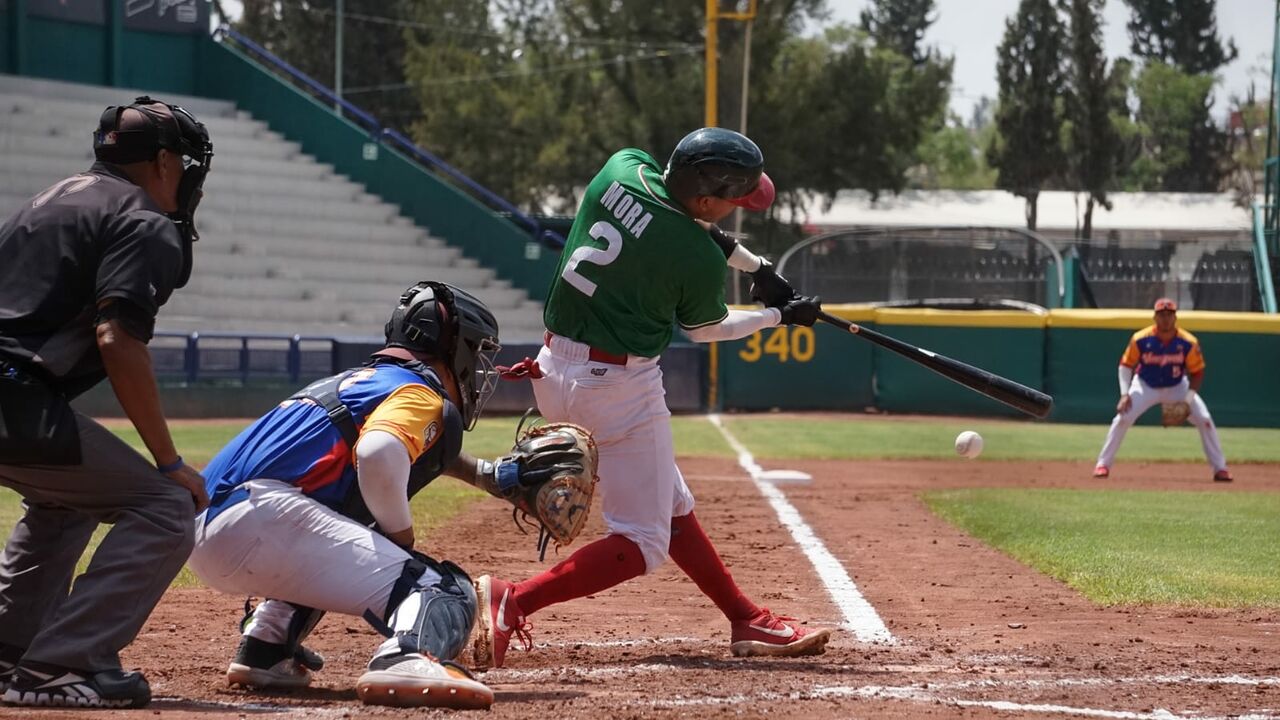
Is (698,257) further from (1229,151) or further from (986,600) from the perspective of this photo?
(1229,151)

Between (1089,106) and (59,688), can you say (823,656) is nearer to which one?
(59,688)

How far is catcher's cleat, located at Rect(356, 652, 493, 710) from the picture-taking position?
4133 millimetres

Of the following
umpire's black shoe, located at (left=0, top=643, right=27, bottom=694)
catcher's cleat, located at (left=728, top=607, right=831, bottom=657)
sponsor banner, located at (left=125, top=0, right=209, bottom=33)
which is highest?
sponsor banner, located at (left=125, top=0, right=209, bottom=33)

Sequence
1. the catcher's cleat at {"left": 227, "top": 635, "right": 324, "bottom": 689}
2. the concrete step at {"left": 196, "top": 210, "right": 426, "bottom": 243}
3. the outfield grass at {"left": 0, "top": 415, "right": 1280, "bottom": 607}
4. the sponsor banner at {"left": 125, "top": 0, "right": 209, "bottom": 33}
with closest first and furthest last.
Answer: the catcher's cleat at {"left": 227, "top": 635, "right": 324, "bottom": 689}
the outfield grass at {"left": 0, "top": 415, "right": 1280, "bottom": 607}
the concrete step at {"left": 196, "top": 210, "right": 426, "bottom": 243}
the sponsor banner at {"left": 125, "top": 0, "right": 209, "bottom": 33}

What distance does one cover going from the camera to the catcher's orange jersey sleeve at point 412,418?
13.8 feet

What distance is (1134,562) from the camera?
328 inches

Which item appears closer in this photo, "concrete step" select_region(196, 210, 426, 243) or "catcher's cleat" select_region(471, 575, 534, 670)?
"catcher's cleat" select_region(471, 575, 534, 670)

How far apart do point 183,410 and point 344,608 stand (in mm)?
16938

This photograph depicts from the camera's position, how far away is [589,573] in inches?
208

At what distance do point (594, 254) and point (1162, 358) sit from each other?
37.2 ft

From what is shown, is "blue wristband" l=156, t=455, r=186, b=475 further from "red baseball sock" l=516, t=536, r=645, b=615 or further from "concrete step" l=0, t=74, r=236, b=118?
"concrete step" l=0, t=74, r=236, b=118

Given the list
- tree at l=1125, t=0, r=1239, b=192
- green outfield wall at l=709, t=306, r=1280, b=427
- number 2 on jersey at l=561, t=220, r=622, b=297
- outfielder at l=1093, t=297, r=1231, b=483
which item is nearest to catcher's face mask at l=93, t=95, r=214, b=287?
number 2 on jersey at l=561, t=220, r=622, b=297

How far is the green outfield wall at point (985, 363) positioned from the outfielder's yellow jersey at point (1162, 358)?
711cm

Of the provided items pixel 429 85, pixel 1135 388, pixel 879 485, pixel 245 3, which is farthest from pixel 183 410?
pixel 245 3
